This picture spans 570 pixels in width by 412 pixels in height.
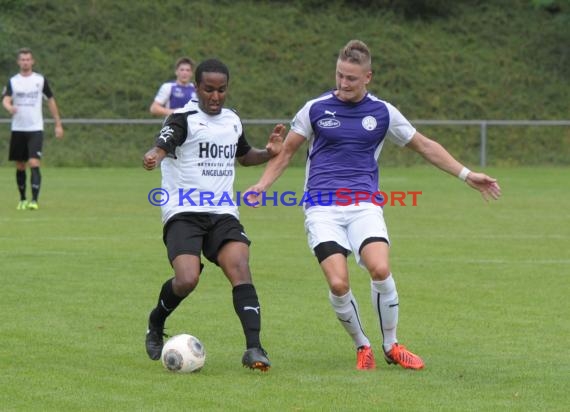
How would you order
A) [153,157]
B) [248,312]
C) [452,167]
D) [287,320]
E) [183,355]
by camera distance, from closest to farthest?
[183,355] < [153,157] < [248,312] < [452,167] < [287,320]

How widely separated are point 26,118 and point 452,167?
1240 cm

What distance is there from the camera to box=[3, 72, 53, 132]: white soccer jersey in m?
19.1

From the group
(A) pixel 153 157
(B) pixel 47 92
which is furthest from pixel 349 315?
(B) pixel 47 92

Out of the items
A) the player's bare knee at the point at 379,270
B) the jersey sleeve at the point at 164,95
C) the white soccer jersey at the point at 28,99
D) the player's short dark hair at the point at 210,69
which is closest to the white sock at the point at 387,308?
the player's bare knee at the point at 379,270

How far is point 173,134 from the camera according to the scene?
7.48 metres

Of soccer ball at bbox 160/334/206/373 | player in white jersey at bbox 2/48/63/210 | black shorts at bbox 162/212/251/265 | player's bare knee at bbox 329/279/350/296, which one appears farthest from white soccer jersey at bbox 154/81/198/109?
soccer ball at bbox 160/334/206/373

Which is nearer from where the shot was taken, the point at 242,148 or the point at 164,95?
the point at 242,148

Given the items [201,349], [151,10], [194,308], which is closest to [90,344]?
[201,349]

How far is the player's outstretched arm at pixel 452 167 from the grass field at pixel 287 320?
1.03 meters

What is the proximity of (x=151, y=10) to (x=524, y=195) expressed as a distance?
18354 millimetres

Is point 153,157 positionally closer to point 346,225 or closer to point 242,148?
point 242,148

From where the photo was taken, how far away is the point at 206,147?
7582mm

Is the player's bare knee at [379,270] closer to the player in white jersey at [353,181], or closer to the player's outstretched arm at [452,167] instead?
the player in white jersey at [353,181]

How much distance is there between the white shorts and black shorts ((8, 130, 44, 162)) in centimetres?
1204
